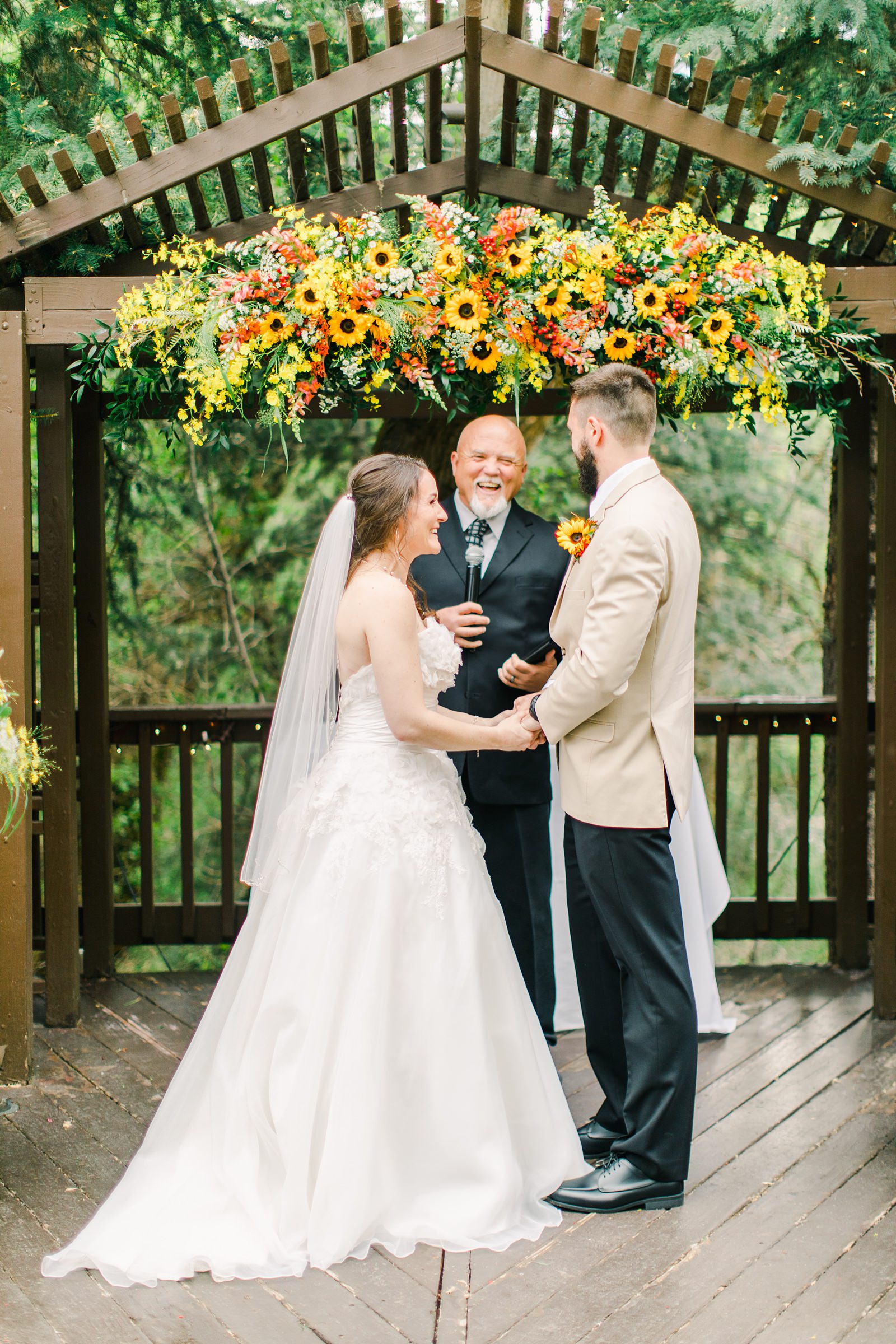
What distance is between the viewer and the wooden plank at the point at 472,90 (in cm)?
315

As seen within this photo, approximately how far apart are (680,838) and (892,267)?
1.91 metres

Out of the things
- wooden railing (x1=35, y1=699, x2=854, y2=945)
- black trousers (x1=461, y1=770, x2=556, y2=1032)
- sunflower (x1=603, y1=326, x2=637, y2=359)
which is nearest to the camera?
sunflower (x1=603, y1=326, x2=637, y2=359)

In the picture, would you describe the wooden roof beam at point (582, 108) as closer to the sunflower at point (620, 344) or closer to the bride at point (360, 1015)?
the sunflower at point (620, 344)

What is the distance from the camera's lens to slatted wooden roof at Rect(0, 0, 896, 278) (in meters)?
3.21

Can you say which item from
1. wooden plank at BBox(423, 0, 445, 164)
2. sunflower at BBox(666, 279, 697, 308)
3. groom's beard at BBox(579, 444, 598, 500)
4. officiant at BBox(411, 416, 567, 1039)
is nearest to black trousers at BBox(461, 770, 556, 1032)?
officiant at BBox(411, 416, 567, 1039)

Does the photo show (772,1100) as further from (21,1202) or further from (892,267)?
(892,267)

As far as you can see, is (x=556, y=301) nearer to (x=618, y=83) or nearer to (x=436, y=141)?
(x=618, y=83)

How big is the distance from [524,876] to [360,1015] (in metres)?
1.03

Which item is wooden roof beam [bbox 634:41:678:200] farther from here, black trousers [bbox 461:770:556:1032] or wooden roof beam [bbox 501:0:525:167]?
black trousers [bbox 461:770:556:1032]

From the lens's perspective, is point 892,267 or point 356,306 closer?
point 356,306

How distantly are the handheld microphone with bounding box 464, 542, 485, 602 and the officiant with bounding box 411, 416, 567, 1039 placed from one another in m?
0.01

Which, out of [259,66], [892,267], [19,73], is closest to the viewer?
[892,267]

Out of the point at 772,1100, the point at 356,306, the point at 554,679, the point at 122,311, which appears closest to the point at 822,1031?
the point at 772,1100

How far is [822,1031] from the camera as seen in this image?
387 centimetres
